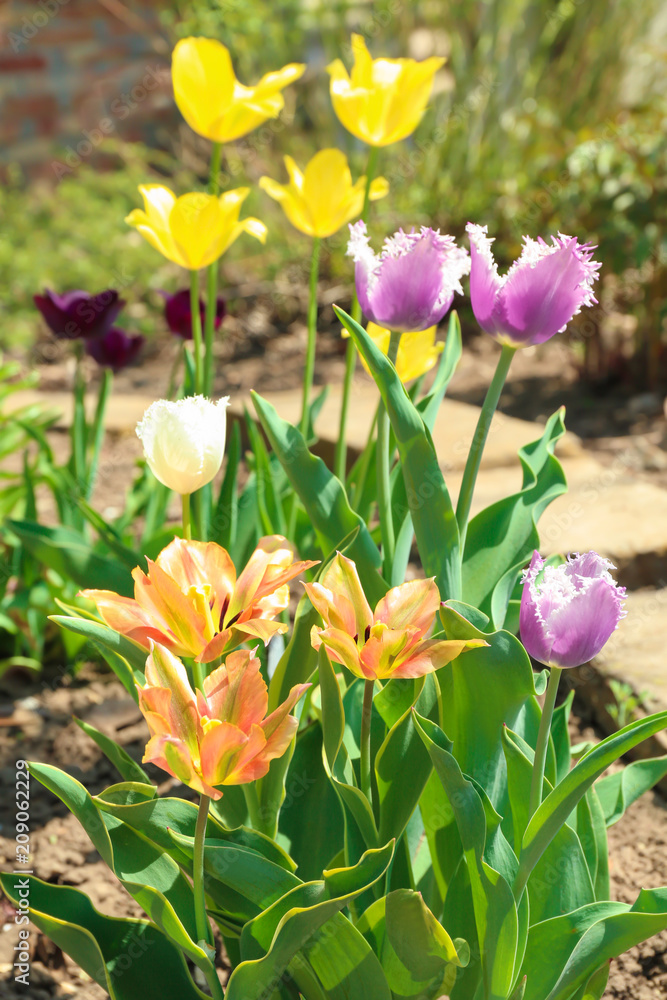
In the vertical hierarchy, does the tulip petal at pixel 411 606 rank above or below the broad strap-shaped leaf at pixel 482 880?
above

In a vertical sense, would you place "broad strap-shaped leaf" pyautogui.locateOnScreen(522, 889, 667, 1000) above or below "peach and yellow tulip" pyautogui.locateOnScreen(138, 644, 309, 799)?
below

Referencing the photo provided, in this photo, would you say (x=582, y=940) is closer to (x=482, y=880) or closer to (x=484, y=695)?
(x=482, y=880)

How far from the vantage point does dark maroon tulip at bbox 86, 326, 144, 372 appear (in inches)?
70.5

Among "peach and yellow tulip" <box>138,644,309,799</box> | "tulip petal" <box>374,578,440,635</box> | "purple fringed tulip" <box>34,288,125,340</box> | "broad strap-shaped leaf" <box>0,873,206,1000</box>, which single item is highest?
"purple fringed tulip" <box>34,288,125,340</box>

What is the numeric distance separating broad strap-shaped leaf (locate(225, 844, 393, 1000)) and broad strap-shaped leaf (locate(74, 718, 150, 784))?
228 mm

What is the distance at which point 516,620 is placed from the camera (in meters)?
1.12

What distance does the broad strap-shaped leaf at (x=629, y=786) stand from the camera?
42.5 inches

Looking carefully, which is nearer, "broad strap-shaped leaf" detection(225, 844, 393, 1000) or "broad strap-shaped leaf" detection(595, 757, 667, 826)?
"broad strap-shaped leaf" detection(225, 844, 393, 1000)

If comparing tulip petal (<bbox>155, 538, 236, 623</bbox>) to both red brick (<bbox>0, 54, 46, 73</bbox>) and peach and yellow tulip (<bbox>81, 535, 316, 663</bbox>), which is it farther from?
red brick (<bbox>0, 54, 46, 73</bbox>)

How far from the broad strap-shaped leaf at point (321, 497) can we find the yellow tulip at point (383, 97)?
0.48 metres

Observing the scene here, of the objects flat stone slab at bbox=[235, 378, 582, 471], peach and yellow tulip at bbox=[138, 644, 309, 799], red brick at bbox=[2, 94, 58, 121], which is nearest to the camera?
peach and yellow tulip at bbox=[138, 644, 309, 799]
